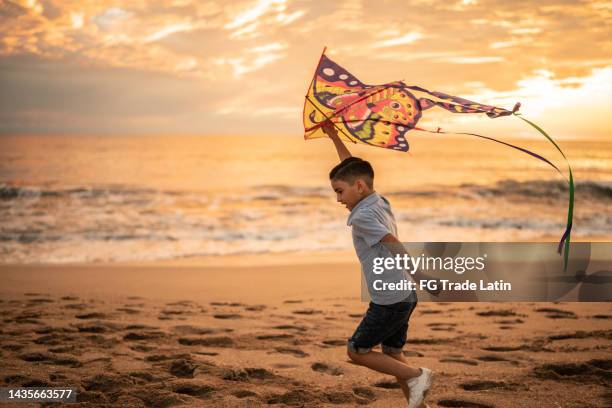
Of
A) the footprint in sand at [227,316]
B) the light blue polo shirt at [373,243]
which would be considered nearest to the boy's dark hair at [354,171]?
the light blue polo shirt at [373,243]

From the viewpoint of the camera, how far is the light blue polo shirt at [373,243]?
296cm

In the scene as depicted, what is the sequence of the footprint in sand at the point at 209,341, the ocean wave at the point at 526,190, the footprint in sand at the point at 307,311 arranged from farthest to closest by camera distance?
1. the ocean wave at the point at 526,190
2. the footprint in sand at the point at 307,311
3. the footprint in sand at the point at 209,341

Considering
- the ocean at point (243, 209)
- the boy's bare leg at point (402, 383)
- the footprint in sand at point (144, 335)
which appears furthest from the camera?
the ocean at point (243, 209)

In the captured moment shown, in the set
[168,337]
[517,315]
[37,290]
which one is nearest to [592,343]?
[517,315]

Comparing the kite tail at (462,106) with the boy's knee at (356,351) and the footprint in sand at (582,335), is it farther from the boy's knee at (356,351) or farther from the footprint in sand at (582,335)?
the footprint in sand at (582,335)

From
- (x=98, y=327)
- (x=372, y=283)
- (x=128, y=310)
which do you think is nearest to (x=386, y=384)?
(x=372, y=283)

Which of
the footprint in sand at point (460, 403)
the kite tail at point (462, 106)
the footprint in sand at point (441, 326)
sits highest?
the kite tail at point (462, 106)

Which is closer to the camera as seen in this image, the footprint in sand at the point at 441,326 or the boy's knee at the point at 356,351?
the boy's knee at the point at 356,351

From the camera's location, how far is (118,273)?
858 centimetres

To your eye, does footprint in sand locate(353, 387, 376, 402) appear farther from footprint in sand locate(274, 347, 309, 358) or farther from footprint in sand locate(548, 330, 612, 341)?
footprint in sand locate(548, 330, 612, 341)

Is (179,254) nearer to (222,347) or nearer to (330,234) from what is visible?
(330,234)

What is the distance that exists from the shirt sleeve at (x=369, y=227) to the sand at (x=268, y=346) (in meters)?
1.22

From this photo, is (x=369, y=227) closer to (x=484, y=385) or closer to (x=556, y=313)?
(x=484, y=385)

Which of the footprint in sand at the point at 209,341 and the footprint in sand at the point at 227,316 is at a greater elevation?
the footprint in sand at the point at 209,341
